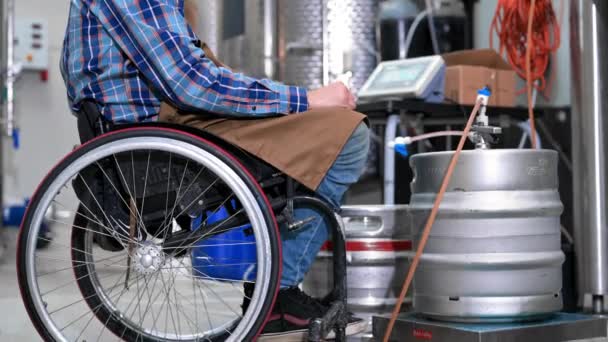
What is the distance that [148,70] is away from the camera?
159cm

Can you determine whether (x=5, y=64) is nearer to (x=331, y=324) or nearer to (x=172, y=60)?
(x=172, y=60)

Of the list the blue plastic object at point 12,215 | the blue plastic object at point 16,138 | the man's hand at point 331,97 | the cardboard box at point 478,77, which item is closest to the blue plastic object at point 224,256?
the man's hand at point 331,97

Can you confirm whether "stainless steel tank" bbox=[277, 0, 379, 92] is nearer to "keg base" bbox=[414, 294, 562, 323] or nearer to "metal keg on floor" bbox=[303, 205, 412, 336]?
"metal keg on floor" bbox=[303, 205, 412, 336]

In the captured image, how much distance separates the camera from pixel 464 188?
1.89 metres

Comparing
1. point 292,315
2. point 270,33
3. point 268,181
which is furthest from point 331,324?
point 270,33

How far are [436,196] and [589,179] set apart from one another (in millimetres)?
696

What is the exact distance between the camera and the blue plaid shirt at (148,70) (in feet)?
5.16

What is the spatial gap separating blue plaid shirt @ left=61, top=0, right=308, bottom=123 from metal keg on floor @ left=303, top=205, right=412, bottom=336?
659 millimetres

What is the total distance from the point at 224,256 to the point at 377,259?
17.7 inches

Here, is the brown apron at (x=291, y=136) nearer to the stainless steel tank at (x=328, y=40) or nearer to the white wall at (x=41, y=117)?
the stainless steel tank at (x=328, y=40)

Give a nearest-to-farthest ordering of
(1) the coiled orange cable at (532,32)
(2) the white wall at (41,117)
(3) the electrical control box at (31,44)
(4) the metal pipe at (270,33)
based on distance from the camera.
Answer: (1) the coiled orange cable at (532,32) < (4) the metal pipe at (270,33) < (3) the electrical control box at (31,44) < (2) the white wall at (41,117)

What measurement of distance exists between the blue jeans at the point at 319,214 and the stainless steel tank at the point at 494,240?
0.85 feet

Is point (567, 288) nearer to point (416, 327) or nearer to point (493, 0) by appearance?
point (416, 327)

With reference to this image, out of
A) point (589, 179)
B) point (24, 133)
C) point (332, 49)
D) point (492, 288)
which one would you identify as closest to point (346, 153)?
point (492, 288)
